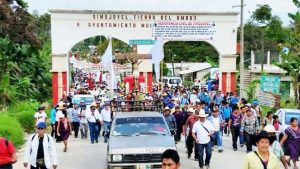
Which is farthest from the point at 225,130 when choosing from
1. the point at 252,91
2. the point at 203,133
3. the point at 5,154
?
the point at 5,154

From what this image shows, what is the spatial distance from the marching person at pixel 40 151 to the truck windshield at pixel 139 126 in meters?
3.30

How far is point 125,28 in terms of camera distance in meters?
30.3

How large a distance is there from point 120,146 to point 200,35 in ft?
63.5

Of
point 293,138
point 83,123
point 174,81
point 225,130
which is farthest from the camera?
point 174,81

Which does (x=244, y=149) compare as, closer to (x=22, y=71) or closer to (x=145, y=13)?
(x=145, y=13)

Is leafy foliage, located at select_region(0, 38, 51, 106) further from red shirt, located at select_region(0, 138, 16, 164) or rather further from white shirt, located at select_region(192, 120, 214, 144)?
red shirt, located at select_region(0, 138, 16, 164)

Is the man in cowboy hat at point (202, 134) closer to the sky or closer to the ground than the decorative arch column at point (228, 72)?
closer to the ground

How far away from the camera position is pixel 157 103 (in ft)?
70.3

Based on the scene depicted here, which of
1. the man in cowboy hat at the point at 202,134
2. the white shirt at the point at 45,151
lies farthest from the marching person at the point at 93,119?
the white shirt at the point at 45,151

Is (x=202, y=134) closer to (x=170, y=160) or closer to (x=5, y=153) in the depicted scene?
(x=5, y=153)

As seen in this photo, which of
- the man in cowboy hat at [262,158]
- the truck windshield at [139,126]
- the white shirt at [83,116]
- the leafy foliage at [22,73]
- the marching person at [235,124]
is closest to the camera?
the man in cowboy hat at [262,158]

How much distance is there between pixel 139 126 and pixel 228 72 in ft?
62.1

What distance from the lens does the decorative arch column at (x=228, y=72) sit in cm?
3177

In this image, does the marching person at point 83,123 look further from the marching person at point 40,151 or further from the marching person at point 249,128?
the marching person at point 40,151
